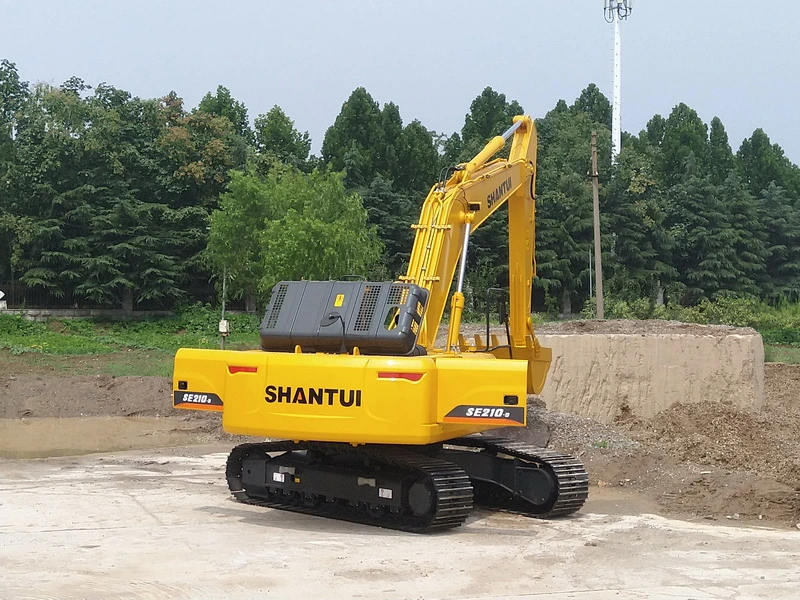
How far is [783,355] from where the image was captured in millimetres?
35062

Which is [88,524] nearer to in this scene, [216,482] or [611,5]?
[216,482]

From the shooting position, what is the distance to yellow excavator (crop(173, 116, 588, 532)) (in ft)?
32.4

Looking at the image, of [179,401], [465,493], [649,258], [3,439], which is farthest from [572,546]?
[649,258]

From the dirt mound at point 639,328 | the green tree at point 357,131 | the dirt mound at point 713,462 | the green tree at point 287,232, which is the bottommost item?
the dirt mound at point 713,462

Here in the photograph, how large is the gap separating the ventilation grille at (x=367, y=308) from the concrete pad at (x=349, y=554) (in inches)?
79.2

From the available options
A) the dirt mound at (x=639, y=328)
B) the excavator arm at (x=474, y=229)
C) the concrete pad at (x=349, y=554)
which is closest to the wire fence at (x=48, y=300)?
the dirt mound at (x=639, y=328)

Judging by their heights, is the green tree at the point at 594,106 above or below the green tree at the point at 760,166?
above

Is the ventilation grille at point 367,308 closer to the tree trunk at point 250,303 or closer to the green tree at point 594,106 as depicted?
the tree trunk at point 250,303

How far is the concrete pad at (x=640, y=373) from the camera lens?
17.1 meters

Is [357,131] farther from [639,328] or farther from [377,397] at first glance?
[377,397]

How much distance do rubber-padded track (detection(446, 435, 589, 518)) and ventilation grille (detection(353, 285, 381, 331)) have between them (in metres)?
2.20

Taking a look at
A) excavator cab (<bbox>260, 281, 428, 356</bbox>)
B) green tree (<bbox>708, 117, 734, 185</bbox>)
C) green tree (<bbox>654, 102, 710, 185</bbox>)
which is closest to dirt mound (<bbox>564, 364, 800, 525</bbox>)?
excavator cab (<bbox>260, 281, 428, 356</bbox>)

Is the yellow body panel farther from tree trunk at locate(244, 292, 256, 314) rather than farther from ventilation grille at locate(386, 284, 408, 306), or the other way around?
tree trunk at locate(244, 292, 256, 314)

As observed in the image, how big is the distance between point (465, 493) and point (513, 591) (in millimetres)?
2523
